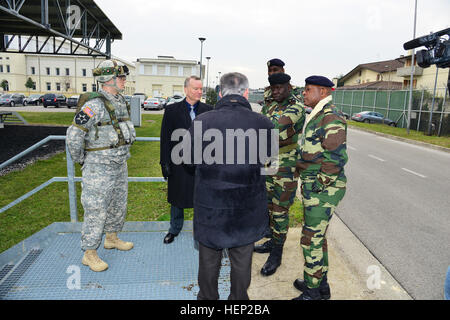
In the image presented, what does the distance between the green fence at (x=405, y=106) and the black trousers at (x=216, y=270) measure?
62.6 ft

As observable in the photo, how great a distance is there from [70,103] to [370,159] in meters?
31.2

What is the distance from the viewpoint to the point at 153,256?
3.57 m

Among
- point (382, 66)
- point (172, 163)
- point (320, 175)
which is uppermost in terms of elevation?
point (382, 66)

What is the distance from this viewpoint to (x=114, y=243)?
3723 mm

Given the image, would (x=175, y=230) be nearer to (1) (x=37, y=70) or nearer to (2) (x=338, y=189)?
(2) (x=338, y=189)

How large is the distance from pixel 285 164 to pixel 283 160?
0.05 meters

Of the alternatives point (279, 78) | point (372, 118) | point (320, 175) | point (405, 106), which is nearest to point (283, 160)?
point (320, 175)

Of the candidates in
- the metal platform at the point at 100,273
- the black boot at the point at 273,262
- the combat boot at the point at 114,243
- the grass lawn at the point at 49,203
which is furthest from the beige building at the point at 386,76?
the combat boot at the point at 114,243

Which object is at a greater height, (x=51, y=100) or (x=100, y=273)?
(x=51, y=100)

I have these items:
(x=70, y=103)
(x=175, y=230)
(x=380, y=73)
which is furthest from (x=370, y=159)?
(x=380, y=73)

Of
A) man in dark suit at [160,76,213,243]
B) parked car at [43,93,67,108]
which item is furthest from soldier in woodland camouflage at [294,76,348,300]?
parked car at [43,93,67,108]

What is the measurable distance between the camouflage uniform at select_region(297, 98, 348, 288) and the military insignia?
2.08 metres

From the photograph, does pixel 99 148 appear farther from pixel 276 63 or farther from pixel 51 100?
pixel 51 100

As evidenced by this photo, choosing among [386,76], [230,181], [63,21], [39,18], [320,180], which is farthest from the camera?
[386,76]
